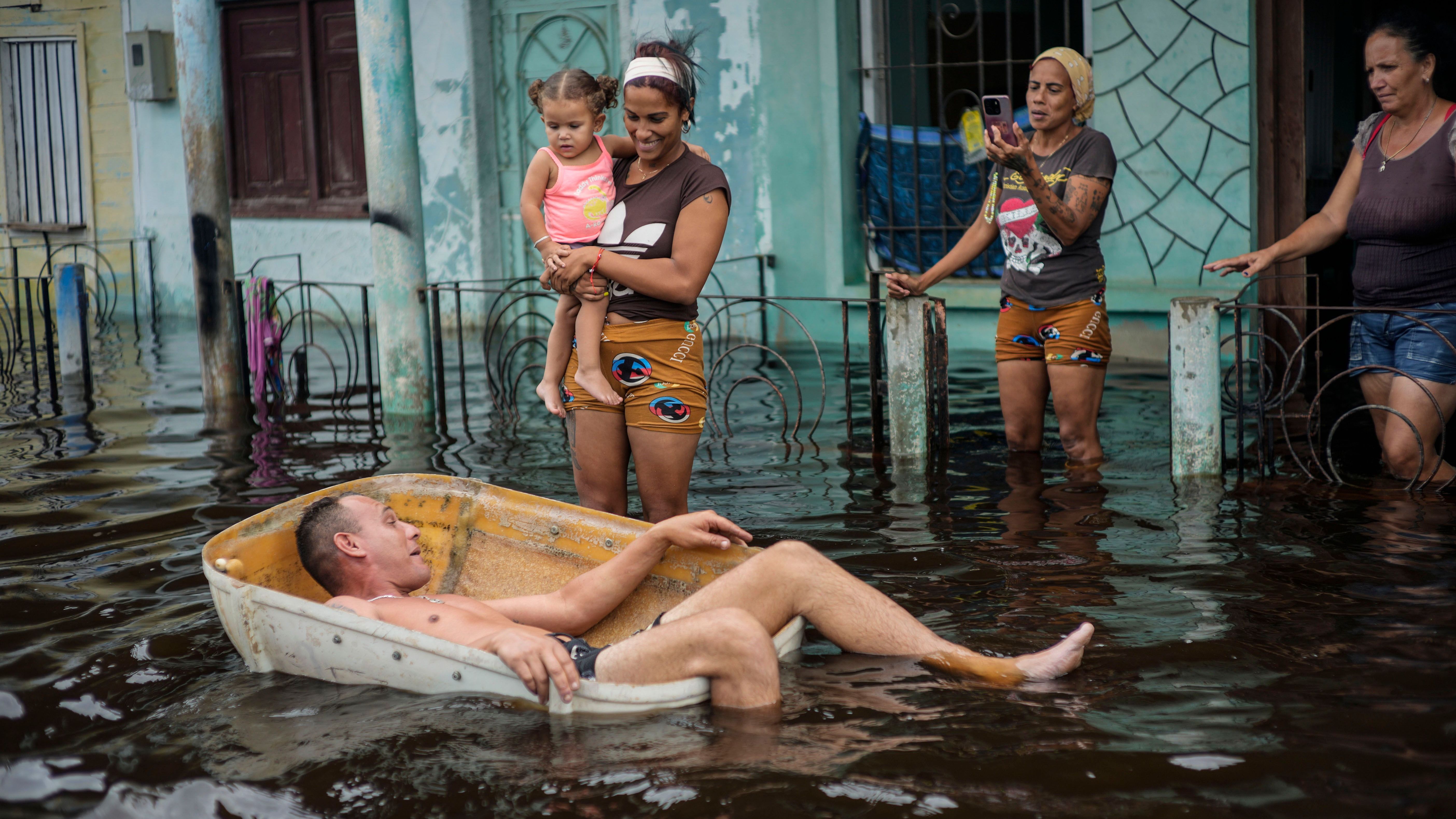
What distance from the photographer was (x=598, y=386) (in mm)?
3992

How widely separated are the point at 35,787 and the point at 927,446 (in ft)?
14.2

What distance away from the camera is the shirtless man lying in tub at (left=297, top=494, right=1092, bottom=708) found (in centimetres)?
325

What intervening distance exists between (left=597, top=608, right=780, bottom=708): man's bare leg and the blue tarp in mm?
6755

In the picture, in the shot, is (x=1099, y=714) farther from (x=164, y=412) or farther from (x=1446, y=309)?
(x=164, y=412)

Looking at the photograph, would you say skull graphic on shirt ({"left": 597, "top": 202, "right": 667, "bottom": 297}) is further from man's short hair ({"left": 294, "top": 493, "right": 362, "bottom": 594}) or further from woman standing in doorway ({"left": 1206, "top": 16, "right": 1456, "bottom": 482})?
woman standing in doorway ({"left": 1206, "top": 16, "right": 1456, "bottom": 482})

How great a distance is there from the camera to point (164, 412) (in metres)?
8.36

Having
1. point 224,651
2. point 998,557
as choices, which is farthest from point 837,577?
point 224,651

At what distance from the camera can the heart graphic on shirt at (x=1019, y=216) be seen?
5.43 metres

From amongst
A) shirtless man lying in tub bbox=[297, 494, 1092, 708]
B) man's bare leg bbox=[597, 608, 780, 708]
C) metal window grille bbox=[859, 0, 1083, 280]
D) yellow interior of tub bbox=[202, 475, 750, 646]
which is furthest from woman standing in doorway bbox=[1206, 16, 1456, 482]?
metal window grille bbox=[859, 0, 1083, 280]

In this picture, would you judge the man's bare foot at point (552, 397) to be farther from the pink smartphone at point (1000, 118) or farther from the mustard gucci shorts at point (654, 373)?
the pink smartphone at point (1000, 118)

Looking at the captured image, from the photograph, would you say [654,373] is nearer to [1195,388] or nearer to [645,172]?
[645,172]

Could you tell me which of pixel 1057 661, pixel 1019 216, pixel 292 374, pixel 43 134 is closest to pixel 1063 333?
pixel 1019 216

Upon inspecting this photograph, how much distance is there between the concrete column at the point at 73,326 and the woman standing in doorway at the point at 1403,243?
297 inches

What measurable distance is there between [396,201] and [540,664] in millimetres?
5027
